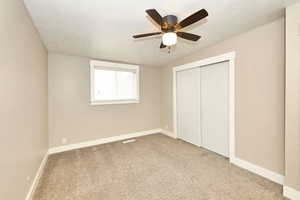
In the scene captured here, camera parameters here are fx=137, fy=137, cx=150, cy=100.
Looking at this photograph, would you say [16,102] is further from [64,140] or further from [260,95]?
[260,95]

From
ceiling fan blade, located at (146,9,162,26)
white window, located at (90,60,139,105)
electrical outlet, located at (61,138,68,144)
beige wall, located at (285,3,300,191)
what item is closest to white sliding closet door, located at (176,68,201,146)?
white window, located at (90,60,139,105)

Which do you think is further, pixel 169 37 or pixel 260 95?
pixel 260 95

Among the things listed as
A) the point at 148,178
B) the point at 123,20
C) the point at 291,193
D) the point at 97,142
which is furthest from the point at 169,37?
the point at 97,142

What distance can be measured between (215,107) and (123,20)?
98.1 inches

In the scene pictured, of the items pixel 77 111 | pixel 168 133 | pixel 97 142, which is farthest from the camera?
pixel 168 133

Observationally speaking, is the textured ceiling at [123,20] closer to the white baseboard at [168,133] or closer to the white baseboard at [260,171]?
the white baseboard at [260,171]

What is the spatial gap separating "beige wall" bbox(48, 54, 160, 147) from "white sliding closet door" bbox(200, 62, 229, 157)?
2.02 m

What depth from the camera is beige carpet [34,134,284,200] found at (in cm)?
181

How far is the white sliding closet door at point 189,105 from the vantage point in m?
3.47

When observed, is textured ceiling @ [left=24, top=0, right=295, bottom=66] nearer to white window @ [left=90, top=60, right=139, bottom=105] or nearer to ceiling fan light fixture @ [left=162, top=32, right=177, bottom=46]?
ceiling fan light fixture @ [left=162, top=32, right=177, bottom=46]

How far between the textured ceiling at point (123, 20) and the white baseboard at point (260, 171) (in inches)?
91.0

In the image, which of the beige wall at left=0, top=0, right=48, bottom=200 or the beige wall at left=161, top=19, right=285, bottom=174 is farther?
the beige wall at left=161, top=19, right=285, bottom=174

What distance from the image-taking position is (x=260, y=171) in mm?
2229

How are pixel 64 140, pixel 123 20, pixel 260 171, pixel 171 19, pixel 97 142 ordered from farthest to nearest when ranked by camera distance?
pixel 97 142 < pixel 64 140 < pixel 260 171 < pixel 123 20 < pixel 171 19
